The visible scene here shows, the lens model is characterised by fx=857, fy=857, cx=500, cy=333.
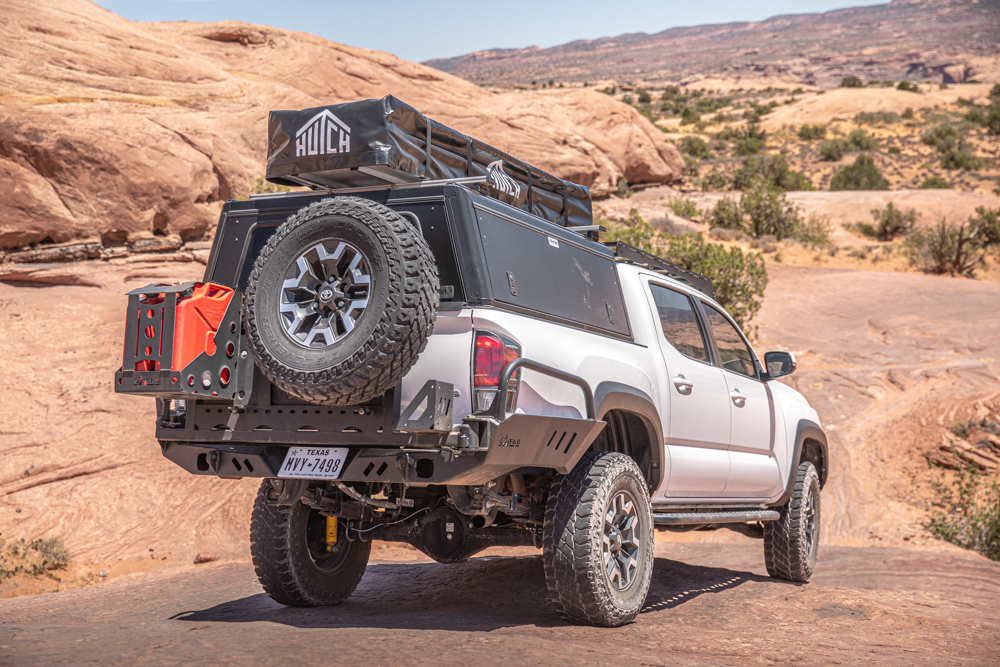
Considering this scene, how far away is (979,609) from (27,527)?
7.96 meters

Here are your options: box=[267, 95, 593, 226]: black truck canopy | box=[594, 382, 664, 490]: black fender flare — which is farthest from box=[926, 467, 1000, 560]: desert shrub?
box=[267, 95, 593, 226]: black truck canopy

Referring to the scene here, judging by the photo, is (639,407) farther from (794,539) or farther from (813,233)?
(813,233)

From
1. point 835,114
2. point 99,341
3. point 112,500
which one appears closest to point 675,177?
point 99,341

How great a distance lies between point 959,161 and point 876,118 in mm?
16979

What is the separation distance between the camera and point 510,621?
15.1 feet

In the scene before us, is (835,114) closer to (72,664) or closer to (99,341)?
(99,341)

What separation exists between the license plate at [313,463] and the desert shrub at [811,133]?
179ft

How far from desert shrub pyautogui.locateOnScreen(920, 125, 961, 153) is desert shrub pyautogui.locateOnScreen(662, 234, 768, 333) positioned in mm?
34545

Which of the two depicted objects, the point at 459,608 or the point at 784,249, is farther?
the point at 784,249

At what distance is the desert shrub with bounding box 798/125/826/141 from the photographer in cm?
5356

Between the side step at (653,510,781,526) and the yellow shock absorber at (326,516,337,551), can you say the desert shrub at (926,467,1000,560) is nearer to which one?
the side step at (653,510,781,526)

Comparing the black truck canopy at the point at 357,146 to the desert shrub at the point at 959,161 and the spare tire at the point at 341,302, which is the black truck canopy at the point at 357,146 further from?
the desert shrub at the point at 959,161

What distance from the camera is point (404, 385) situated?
3902mm

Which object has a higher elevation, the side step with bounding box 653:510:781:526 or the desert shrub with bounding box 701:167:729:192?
the desert shrub with bounding box 701:167:729:192
